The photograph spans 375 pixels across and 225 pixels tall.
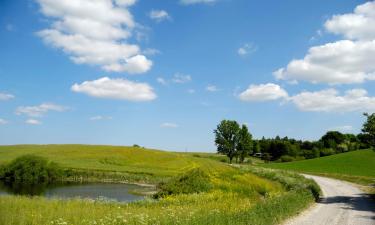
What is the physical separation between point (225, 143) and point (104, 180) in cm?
5344

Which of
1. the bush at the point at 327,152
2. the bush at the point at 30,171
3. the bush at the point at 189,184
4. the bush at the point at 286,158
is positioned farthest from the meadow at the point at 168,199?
the bush at the point at 327,152

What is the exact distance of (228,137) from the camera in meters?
126

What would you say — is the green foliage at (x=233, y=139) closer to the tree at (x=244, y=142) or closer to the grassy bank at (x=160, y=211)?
the tree at (x=244, y=142)

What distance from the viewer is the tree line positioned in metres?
125

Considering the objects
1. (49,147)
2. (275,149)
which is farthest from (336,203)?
(275,149)

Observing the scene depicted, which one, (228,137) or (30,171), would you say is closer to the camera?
(30,171)

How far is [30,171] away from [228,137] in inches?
2411

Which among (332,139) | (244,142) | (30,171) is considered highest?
(332,139)

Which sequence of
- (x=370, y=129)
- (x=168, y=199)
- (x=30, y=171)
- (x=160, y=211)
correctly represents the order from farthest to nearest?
(x=30, y=171) → (x=370, y=129) → (x=168, y=199) → (x=160, y=211)

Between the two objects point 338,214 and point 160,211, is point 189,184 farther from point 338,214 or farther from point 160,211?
point 160,211

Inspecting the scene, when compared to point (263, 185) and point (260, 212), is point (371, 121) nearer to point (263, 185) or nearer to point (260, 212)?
point (263, 185)

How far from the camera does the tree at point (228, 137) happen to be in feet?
410

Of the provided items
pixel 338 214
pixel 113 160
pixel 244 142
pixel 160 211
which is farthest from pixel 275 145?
pixel 160 211

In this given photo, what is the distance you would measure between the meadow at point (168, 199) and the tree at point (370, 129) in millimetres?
6375
